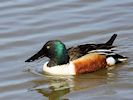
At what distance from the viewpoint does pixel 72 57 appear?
9484 mm

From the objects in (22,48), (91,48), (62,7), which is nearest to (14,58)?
(22,48)

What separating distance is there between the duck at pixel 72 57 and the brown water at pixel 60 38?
0.44 feet

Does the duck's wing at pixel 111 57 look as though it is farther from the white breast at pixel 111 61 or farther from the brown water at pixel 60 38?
the brown water at pixel 60 38

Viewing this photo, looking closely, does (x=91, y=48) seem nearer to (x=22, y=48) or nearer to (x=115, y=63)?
(x=115, y=63)

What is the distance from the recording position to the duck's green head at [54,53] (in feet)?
30.8

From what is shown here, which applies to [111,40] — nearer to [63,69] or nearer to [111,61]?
[111,61]

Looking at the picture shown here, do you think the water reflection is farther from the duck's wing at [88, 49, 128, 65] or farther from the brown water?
the duck's wing at [88, 49, 128, 65]

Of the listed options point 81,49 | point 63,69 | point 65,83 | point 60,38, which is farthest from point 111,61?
point 60,38

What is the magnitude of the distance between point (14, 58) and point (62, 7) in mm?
2897

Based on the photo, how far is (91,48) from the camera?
372 inches

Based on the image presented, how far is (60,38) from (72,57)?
1.17 m

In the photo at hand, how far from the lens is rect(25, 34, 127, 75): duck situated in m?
9.38

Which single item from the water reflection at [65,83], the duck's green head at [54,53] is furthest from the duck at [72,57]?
the water reflection at [65,83]

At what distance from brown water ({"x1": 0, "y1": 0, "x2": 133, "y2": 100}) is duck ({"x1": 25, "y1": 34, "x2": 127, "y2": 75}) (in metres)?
0.13
